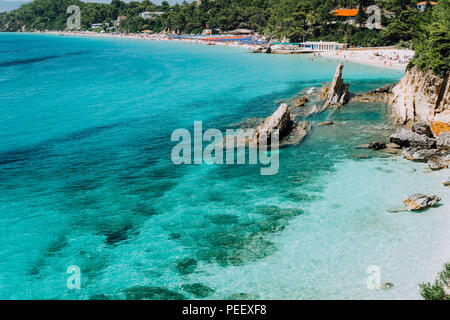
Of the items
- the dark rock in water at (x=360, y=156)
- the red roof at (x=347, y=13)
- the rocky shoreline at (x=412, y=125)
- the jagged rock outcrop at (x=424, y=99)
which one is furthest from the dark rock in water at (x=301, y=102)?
the red roof at (x=347, y=13)

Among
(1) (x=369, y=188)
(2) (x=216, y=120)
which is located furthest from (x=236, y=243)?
(2) (x=216, y=120)

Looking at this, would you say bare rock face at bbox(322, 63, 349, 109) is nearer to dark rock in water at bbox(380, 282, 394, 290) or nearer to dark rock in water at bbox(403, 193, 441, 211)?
Answer: dark rock in water at bbox(403, 193, 441, 211)

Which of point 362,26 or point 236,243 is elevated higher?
point 362,26

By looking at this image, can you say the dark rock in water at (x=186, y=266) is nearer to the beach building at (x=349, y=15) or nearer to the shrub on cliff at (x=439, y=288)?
the shrub on cliff at (x=439, y=288)

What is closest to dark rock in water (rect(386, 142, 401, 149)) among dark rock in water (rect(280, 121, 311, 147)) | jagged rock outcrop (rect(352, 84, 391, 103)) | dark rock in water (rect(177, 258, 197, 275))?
dark rock in water (rect(280, 121, 311, 147))

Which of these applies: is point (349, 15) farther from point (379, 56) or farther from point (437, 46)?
point (437, 46)

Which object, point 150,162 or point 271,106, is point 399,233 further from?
point 271,106

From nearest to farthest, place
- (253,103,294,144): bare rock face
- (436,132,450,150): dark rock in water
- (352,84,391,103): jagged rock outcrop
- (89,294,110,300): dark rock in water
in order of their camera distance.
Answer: (89,294,110,300): dark rock in water, (436,132,450,150): dark rock in water, (253,103,294,144): bare rock face, (352,84,391,103): jagged rock outcrop
